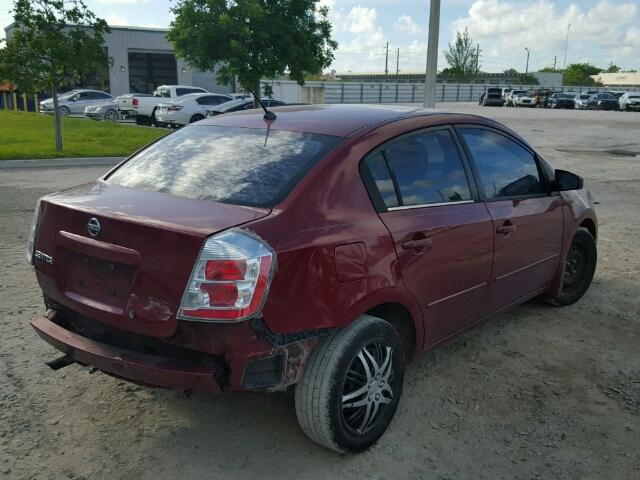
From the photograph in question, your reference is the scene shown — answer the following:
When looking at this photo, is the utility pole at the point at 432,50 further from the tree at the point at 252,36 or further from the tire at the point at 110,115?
the tire at the point at 110,115

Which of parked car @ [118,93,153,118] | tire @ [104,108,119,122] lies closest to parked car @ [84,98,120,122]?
tire @ [104,108,119,122]

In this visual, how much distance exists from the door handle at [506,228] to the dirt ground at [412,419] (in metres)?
0.86

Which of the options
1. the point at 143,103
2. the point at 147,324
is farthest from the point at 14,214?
the point at 143,103

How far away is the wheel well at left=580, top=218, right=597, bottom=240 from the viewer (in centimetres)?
508

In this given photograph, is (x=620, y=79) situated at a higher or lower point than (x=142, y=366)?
higher

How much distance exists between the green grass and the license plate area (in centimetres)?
1190

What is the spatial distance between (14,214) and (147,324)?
6.38 m

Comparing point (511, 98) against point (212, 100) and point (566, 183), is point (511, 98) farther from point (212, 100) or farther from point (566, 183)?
point (566, 183)

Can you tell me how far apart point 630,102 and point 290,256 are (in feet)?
164

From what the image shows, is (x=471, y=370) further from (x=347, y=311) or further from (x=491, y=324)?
(x=347, y=311)

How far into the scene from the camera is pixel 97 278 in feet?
9.27

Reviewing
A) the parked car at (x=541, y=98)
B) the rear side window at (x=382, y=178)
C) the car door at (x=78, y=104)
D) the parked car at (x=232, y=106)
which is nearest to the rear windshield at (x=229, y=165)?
the rear side window at (x=382, y=178)

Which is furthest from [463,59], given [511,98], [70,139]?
[70,139]

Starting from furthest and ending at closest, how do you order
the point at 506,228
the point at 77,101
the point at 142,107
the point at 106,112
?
the point at 77,101 → the point at 106,112 → the point at 142,107 → the point at 506,228
